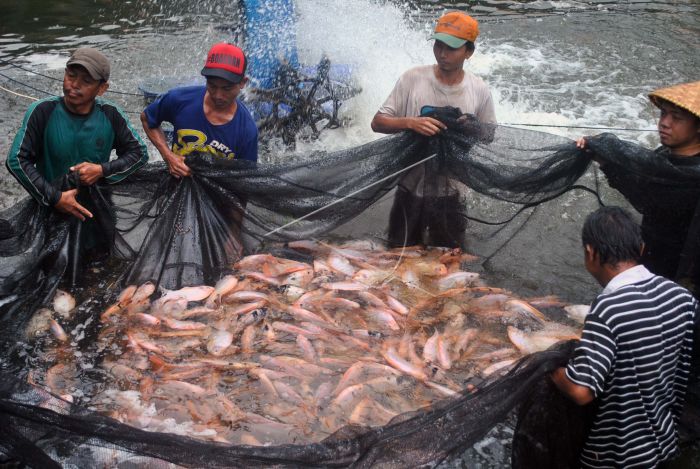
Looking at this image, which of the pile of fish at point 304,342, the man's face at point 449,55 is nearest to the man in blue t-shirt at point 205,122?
the pile of fish at point 304,342

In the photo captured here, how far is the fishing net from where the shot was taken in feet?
12.8

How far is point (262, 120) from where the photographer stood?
795 cm

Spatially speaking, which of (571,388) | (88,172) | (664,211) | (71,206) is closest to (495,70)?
(664,211)

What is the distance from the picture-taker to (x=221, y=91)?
453cm

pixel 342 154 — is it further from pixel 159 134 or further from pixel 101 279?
pixel 101 279

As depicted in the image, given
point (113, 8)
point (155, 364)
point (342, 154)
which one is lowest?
point (155, 364)

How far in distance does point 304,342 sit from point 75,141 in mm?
2099

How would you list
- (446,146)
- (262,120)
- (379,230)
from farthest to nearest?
1. (262,120)
2. (379,230)
3. (446,146)

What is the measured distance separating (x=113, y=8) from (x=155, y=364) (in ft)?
42.5

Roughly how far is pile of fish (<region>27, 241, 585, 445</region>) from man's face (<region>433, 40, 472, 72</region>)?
1.44 m

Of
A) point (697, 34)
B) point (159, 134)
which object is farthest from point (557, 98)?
point (159, 134)

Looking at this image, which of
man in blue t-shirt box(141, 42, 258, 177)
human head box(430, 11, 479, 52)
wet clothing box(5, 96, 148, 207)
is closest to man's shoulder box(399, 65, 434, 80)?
human head box(430, 11, 479, 52)

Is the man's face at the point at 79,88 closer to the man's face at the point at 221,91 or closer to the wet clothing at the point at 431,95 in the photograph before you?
the man's face at the point at 221,91

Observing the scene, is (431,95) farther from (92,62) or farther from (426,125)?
(92,62)
